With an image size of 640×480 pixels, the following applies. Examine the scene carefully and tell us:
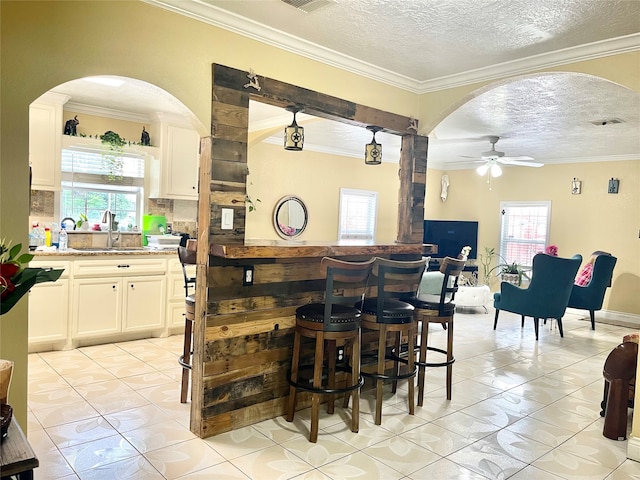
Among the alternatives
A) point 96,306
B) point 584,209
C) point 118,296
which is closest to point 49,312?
point 96,306

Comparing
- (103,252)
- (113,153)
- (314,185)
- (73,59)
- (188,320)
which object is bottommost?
A: (188,320)

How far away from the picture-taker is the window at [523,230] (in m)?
8.38

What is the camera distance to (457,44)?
10.2ft

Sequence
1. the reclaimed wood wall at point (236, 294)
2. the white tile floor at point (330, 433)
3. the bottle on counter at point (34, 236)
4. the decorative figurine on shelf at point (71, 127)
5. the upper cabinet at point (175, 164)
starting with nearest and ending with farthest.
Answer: the white tile floor at point (330, 433) → the reclaimed wood wall at point (236, 294) → the bottle on counter at point (34, 236) → the decorative figurine on shelf at point (71, 127) → the upper cabinet at point (175, 164)

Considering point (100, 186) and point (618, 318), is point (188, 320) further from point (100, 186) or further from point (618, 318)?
point (618, 318)

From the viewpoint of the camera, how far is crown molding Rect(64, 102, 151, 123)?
5109 mm

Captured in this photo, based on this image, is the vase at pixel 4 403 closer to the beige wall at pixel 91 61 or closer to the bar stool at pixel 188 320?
the beige wall at pixel 91 61

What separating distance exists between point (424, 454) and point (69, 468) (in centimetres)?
196

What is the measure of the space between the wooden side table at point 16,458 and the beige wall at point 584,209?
8.22 meters

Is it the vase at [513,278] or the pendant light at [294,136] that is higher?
the pendant light at [294,136]

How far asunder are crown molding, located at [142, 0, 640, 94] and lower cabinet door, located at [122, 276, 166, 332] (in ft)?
9.65

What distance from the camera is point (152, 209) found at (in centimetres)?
575

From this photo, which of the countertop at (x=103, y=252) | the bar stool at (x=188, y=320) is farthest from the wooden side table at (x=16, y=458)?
the countertop at (x=103, y=252)

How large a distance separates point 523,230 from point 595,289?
89.0 inches
